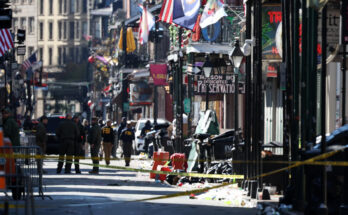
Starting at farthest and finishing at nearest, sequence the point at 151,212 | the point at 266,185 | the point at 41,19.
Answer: the point at 41,19 < the point at 266,185 < the point at 151,212

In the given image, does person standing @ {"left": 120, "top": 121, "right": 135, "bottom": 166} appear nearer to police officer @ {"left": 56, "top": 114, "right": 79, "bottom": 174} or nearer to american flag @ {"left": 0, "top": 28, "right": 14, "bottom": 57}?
american flag @ {"left": 0, "top": 28, "right": 14, "bottom": 57}

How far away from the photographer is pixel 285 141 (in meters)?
20.9

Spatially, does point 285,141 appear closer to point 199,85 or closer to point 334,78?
point 334,78

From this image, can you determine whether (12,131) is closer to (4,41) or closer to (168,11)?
(168,11)

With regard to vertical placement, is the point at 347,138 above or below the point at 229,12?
below

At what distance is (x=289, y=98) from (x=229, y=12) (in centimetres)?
2532

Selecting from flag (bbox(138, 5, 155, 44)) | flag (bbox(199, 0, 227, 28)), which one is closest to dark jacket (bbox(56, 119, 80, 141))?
flag (bbox(199, 0, 227, 28))

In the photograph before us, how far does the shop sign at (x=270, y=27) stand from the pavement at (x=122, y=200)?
4.25m

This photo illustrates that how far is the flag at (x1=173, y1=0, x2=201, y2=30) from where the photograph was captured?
35000mm

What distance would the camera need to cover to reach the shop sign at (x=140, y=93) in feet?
A: 249

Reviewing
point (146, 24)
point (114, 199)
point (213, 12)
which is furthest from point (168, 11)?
point (114, 199)

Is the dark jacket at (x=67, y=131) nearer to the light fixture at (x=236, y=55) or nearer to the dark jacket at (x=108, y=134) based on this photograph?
the dark jacket at (x=108, y=134)

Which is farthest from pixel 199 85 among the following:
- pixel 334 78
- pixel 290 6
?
pixel 290 6

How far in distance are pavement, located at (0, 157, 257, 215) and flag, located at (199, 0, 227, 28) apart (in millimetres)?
6077
